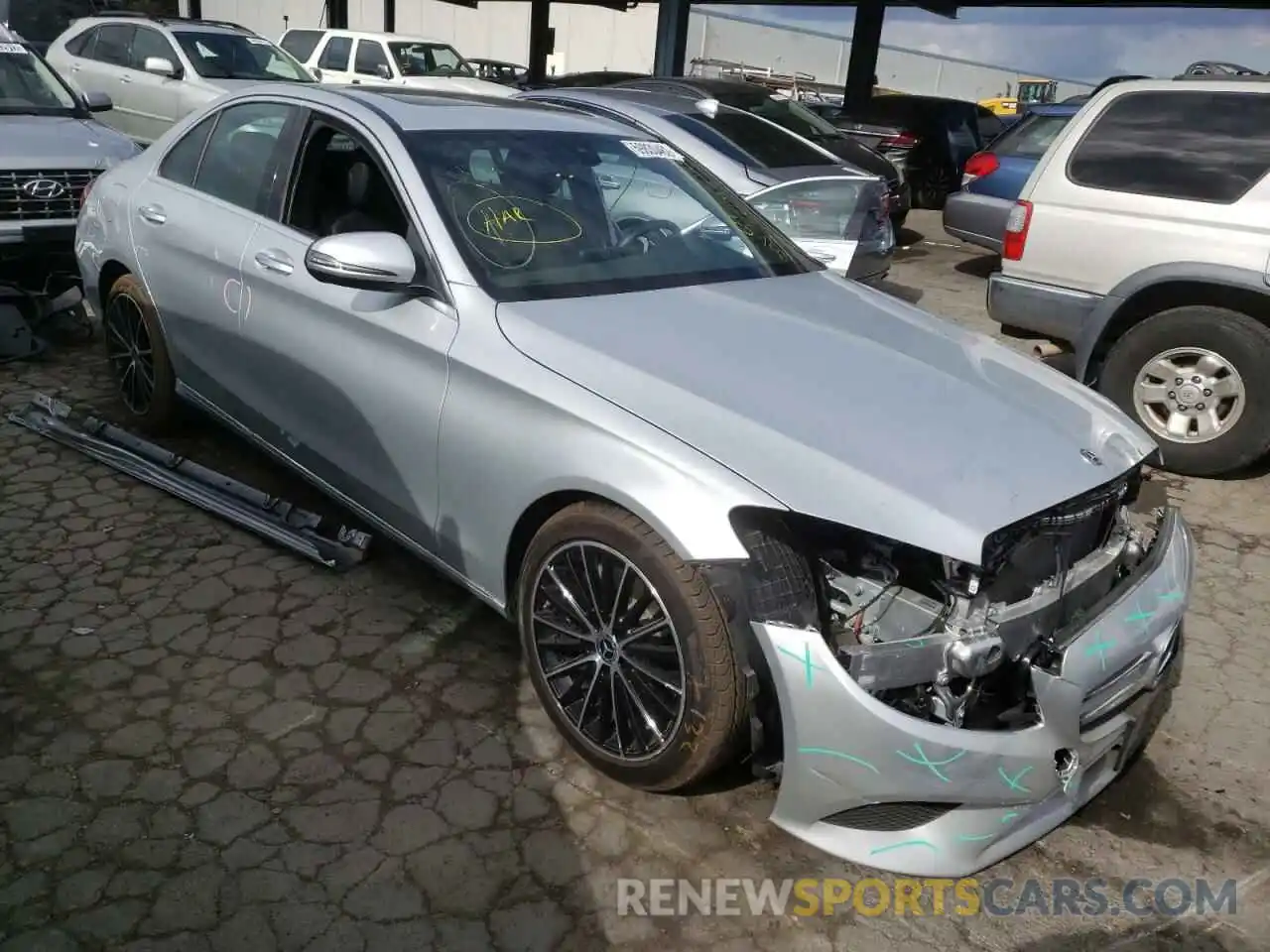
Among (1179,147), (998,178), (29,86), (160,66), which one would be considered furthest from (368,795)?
(160,66)

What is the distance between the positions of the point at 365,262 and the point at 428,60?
13.5 metres

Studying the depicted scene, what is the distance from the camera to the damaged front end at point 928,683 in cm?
224

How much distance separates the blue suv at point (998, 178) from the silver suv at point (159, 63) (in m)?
7.25

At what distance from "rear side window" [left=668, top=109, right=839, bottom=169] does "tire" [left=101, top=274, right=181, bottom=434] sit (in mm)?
4180

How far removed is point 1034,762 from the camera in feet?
7.49

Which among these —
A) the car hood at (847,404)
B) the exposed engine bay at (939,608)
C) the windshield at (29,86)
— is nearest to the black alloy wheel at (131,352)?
the car hood at (847,404)

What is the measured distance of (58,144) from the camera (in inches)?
251

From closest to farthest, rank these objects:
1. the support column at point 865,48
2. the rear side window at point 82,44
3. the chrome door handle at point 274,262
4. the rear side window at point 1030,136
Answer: the chrome door handle at point 274,262 < the rear side window at point 1030,136 < the rear side window at point 82,44 < the support column at point 865,48

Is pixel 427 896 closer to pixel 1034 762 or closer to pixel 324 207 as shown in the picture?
pixel 1034 762

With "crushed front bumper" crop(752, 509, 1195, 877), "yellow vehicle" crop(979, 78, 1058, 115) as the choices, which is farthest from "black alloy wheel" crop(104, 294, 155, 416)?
"yellow vehicle" crop(979, 78, 1058, 115)

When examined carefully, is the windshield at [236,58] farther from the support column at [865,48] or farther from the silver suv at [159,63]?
the support column at [865,48]

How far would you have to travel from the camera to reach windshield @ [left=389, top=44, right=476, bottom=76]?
1469 centimetres

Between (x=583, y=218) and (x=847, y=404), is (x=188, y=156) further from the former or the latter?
(x=847, y=404)

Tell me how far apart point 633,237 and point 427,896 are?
2154mm
